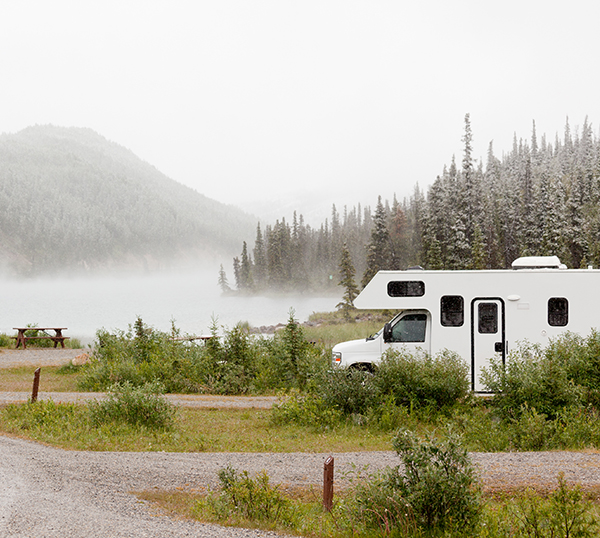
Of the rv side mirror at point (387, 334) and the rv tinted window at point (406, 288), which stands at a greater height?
the rv tinted window at point (406, 288)

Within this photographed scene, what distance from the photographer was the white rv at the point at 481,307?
12.8 metres

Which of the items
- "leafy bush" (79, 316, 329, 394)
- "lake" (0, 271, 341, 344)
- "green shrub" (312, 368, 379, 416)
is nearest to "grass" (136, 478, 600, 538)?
"green shrub" (312, 368, 379, 416)

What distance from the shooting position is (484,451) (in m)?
9.65

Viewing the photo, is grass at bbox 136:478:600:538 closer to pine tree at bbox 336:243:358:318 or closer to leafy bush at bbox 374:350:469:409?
leafy bush at bbox 374:350:469:409

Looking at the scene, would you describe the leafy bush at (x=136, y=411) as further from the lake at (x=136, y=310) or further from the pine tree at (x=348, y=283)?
the pine tree at (x=348, y=283)

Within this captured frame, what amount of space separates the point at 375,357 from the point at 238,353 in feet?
19.5

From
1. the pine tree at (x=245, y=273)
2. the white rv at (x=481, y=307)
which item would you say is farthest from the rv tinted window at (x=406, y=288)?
the pine tree at (x=245, y=273)

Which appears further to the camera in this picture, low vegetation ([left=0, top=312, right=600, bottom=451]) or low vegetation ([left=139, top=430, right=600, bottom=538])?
low vegetation ([left=0, top=312, right=600, bottom=451])

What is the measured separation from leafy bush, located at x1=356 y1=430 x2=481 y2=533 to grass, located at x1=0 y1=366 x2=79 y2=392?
13988 mm

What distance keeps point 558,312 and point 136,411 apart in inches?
401

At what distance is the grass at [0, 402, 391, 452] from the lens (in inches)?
394

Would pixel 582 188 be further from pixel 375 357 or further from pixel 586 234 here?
pixel 375 357

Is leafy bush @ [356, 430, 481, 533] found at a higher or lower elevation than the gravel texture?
higher

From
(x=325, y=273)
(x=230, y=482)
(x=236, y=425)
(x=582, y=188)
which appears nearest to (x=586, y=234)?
(x=582, y=188)
